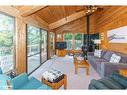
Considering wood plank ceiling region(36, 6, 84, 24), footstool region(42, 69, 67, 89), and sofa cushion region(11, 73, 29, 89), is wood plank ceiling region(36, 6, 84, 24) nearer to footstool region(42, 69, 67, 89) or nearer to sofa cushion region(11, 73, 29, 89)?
footstool region(42, 69, 67, 89)

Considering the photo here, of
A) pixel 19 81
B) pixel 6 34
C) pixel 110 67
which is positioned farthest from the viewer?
pixel 110 67

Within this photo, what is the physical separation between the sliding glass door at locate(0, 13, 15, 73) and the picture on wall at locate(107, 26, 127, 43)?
3.75 metres

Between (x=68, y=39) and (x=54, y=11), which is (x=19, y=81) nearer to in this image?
(x=54, y=11)

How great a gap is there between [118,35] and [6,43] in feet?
13.9

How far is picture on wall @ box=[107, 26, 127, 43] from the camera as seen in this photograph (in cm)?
577

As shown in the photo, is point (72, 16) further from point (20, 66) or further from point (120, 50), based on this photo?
point (20, 66)

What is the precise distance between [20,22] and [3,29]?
79 cm

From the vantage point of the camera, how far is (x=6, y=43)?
13.3 ft

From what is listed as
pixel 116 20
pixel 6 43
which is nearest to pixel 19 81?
pixel 6 43

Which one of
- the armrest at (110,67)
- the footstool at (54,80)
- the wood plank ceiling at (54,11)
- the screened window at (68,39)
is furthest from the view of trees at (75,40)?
the footstool at (54,80)

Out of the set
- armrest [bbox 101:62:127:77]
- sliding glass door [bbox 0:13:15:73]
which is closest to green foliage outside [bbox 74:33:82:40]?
armrest [bbox 101:62:127:77]
